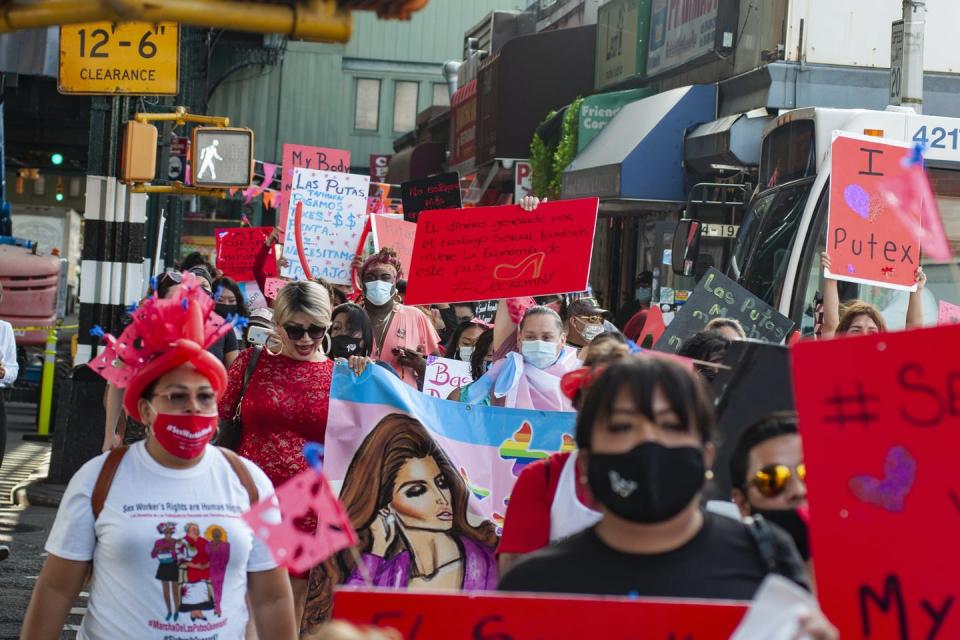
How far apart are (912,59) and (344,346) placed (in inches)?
236

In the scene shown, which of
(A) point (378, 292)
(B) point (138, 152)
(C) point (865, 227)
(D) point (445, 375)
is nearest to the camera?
(C) point (865, 227)

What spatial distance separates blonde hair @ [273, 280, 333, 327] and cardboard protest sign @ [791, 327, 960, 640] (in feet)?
11.9

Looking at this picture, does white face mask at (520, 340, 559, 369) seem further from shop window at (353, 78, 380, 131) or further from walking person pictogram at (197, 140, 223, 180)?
shop window at (353, 78, 380, 131)

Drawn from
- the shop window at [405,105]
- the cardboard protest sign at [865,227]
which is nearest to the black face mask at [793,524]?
the cardboard protest sign at [865,227]

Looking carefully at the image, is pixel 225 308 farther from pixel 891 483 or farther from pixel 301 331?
pixel 891 483

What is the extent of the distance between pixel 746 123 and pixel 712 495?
12658 mm

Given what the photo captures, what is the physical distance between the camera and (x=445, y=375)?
28.7 feet

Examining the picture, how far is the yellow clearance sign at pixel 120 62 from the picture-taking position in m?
11.0

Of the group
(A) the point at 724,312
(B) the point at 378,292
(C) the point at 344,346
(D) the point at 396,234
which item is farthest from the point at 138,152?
(A) the point at 724,312

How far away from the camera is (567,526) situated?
4309 mm

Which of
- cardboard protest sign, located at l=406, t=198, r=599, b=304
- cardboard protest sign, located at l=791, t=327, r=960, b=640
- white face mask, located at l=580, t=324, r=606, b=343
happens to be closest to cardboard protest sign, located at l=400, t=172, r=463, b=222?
white face mask, located at l=580, t=324, r=606, b=343

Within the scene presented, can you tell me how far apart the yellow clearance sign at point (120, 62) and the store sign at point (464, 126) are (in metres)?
21.3

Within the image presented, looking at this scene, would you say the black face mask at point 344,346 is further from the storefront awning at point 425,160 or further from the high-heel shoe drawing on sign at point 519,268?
the storefront awning at point 425,160

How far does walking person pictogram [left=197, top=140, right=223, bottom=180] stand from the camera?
41.2 ft
